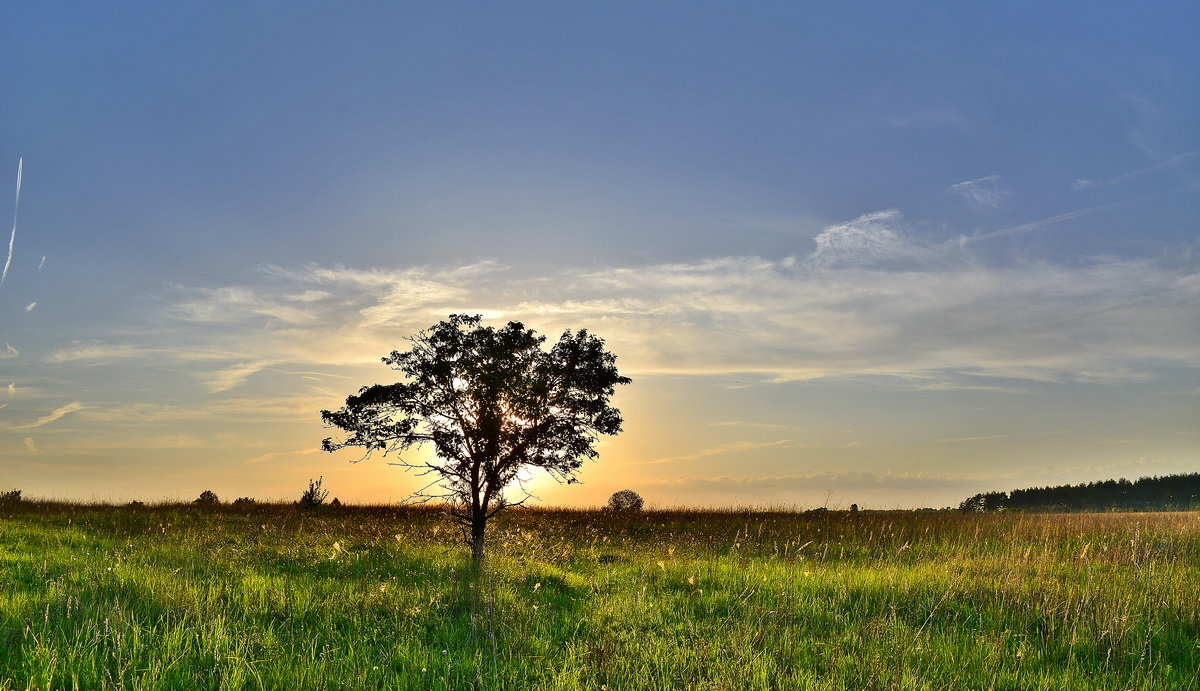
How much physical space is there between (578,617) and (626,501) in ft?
73.9

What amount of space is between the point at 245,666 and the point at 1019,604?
29.0 feet

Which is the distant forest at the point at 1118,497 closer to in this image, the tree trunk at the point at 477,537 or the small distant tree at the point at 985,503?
the small distant tree at the point at 985,503

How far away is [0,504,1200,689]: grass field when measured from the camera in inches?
253

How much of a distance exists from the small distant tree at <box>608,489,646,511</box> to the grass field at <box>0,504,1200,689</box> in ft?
46.8

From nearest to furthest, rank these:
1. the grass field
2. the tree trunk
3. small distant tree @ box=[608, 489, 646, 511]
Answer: the grass field → the tree trunk → small distant tree @ box=[608, 489, 646, 511]

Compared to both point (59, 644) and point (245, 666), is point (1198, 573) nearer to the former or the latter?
point (245, 666)

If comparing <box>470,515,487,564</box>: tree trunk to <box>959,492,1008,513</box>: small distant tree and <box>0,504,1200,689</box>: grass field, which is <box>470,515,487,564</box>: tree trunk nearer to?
<box>0,504,1200,689</box>: grass field

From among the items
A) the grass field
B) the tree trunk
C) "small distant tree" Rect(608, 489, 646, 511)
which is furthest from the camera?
"small distant tree" Rect(608, 489, 646, 511)

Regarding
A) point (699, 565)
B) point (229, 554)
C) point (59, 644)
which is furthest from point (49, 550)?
point (699, 565)

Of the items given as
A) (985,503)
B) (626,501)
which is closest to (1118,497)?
(985,503)

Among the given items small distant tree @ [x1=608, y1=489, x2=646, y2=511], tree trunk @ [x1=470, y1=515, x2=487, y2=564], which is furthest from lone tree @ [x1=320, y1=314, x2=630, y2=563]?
small distant tree @ [x1=608, y1=489, x2=646, y2=511]

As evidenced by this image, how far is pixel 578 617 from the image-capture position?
29.3 feet

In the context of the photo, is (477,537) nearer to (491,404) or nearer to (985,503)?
(491,404)

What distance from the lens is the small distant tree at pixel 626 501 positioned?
3080cm
